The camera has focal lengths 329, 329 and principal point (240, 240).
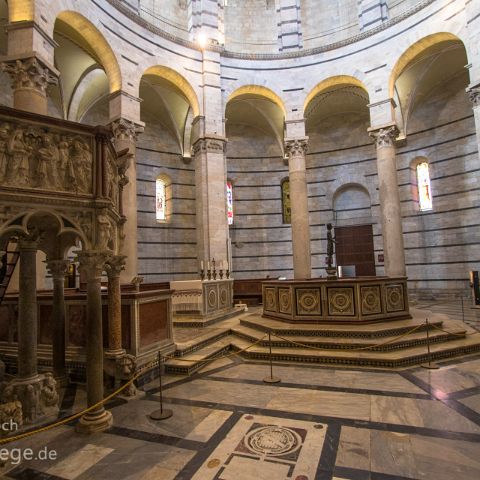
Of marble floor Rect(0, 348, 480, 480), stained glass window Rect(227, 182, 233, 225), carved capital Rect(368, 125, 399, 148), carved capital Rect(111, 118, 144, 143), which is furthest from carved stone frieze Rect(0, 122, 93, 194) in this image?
stained glass window Rect(227, 182, 233, 225)

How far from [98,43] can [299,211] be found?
1021cm

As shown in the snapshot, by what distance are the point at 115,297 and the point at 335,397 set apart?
351 cm

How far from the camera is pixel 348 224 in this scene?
18.8 meters

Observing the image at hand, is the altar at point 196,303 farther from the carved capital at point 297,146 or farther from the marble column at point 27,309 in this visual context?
the carved capital at point 297,146

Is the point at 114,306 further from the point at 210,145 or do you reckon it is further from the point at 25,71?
the point at 210,145

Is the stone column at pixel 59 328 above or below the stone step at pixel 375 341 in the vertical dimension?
above

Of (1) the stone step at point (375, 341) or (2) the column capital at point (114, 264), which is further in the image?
(1) the stone step at point (375, 341)

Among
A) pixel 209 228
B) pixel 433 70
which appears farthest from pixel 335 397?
pixel 433 70

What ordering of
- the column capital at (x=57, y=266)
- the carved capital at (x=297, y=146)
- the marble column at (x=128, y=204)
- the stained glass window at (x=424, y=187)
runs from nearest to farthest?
the column capital at (x=57, y=266)
the marble column at (x=128, y=204)
the carved capital at (x=297, y=146)
the stained glass window at (x=424, y=187)

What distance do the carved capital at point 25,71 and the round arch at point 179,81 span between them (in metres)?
6.44

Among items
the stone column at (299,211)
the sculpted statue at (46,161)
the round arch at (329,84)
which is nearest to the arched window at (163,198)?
the stone column at (299,211)

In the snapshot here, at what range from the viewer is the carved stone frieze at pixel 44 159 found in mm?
3420

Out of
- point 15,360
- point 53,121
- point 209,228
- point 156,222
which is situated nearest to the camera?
point 53,121

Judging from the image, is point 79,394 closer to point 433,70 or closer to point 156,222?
point 156,222
